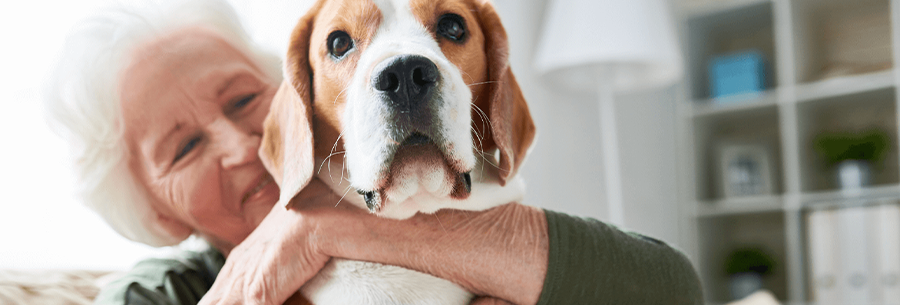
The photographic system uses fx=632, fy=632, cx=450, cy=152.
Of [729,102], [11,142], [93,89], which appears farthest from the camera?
[729,102]

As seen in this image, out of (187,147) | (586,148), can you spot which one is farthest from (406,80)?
(586,148)

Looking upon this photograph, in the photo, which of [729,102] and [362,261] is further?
[729,102]

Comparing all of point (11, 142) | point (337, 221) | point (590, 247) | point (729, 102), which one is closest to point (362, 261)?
point (337, 221)

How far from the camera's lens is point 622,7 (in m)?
2.56

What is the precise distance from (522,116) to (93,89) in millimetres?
688

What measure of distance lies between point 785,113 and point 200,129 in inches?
Answer: 140

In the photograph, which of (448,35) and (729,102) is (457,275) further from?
(729,102)

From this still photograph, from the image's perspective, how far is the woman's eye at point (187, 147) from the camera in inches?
40.9

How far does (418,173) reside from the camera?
0.67 m

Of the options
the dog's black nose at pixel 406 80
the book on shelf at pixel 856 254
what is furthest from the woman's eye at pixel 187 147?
the book on shelf at pixel 856 254

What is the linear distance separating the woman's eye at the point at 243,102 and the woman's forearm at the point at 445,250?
15.5 inches

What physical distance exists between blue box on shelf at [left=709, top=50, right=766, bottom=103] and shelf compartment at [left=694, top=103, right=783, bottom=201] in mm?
180

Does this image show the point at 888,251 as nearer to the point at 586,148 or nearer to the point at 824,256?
the point at 824,256

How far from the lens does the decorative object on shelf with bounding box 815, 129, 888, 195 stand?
3.46m
